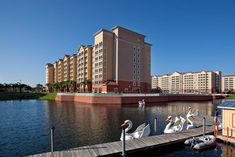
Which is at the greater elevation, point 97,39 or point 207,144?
point 97,39

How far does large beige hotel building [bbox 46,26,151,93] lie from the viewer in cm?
10319

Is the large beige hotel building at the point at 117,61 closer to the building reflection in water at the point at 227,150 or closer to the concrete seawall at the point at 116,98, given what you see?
the concrete seawall at the point at 116,98

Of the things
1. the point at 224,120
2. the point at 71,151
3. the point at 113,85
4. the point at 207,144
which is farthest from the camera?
the point at 113,85

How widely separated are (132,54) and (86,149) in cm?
9641

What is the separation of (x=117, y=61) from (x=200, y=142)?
8459cm

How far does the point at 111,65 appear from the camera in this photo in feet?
346

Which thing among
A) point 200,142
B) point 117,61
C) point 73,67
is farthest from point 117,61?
point 200,142

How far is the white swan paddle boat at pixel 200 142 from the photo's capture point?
2009cm

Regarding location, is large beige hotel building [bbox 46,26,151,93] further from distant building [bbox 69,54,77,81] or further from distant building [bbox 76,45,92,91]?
distant building [bbox 69,54,77,81]

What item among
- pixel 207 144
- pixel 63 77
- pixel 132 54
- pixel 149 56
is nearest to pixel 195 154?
pixel 207 144

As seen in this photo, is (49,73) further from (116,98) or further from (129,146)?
(129,146)

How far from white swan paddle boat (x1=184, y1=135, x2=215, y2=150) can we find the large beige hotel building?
255 ft

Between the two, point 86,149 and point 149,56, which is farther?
point 149,56

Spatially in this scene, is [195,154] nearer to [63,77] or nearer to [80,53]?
[80,53]
